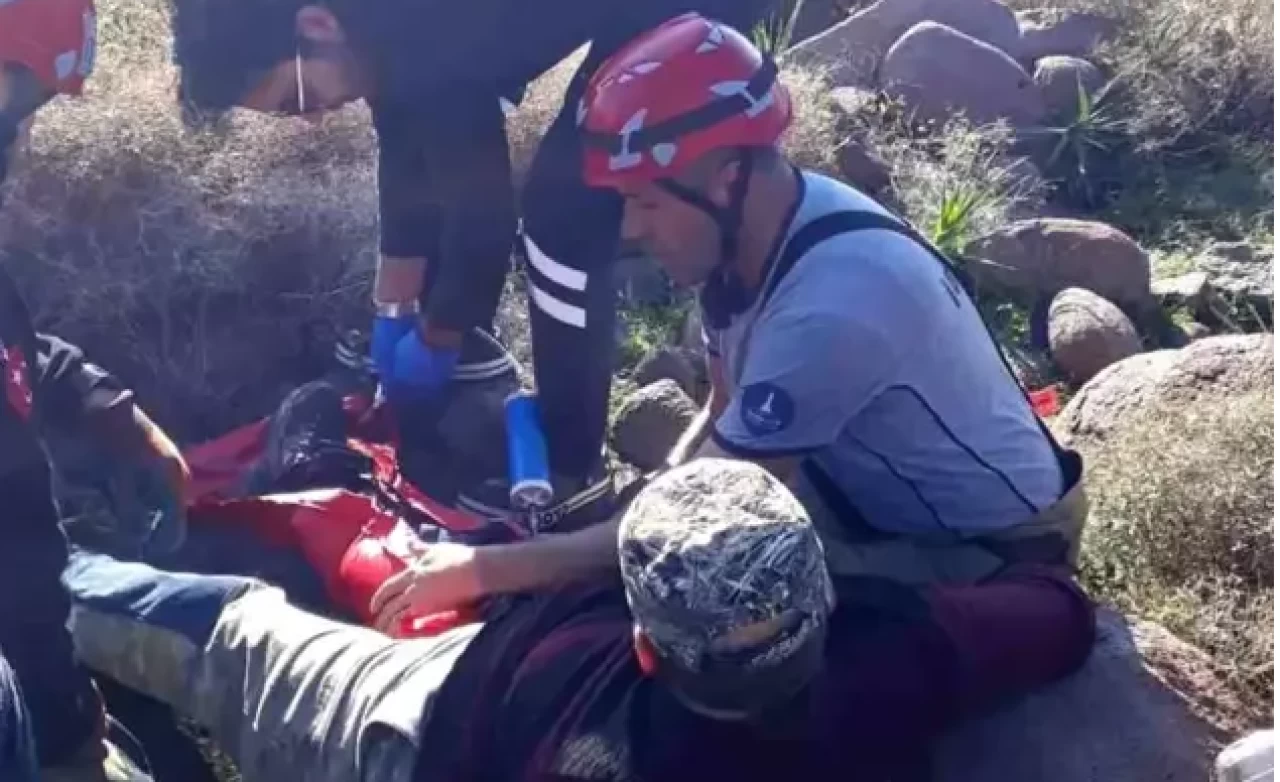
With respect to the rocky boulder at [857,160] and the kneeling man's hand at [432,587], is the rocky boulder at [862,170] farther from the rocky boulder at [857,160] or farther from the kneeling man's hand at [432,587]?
the kneeling man's hand at [432,587]

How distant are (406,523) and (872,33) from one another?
3.27m

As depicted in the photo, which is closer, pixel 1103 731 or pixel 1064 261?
pixel 1103 731

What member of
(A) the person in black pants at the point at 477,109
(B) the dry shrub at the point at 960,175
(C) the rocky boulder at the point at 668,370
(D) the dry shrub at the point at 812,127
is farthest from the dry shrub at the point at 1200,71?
(A) the person in black pants at the point at 477,109

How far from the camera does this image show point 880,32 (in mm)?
6367

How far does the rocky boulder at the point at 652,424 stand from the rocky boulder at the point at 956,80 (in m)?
1.96

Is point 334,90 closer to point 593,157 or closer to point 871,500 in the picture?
point 593,157

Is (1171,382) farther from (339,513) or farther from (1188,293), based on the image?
(339,513)

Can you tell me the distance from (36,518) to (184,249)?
1910 mm

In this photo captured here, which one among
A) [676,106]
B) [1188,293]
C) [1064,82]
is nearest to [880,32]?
[1064,82]

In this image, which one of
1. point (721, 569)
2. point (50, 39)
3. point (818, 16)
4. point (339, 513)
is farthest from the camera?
point (818, 16)

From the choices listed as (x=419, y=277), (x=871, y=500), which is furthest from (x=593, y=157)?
(x=419, y=277)

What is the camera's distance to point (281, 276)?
4.83m

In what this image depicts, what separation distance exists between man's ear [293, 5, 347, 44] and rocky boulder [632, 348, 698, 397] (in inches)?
52.8

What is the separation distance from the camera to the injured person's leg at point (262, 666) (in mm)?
2672
